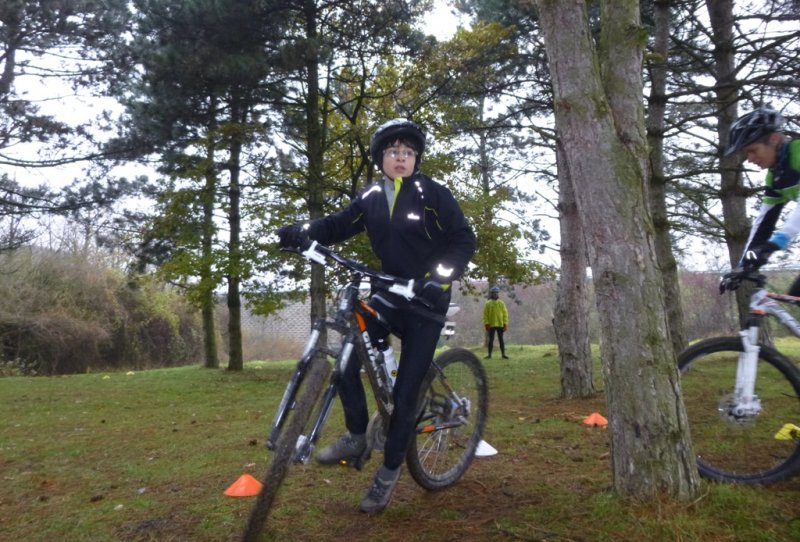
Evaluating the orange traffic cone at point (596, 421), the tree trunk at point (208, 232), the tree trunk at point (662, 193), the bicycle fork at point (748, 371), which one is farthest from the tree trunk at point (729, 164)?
the tree trunk at point (208, 232)

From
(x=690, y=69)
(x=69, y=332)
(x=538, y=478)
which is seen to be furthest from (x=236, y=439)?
(x=69, y=332)

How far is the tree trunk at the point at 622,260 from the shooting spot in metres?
3.36

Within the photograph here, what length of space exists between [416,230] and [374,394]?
0.99 metres

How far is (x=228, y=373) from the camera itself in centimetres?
1866

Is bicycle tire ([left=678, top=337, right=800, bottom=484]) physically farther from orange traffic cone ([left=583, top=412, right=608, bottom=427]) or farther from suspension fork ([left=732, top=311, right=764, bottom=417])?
orange traffic cone ([left=583, top=412, right=608, bottom=427])

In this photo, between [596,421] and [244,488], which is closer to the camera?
[244,488]

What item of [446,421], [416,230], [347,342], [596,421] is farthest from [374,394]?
[596,421]

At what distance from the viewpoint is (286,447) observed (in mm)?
3018

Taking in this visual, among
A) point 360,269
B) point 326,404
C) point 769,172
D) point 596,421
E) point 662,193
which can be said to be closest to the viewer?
point 326,404

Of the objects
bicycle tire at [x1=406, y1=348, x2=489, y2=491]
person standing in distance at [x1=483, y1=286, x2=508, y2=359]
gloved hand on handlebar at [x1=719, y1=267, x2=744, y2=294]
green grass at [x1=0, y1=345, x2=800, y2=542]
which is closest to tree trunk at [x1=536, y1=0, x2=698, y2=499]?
green grass at [x1=0, y1=345, x2=800, y2=542]

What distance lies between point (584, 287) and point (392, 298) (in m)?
5.99

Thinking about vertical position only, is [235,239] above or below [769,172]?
above

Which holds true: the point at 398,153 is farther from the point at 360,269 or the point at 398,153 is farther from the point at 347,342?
the point at 347,342

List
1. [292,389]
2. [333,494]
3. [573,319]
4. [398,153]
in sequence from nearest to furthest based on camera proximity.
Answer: [292,389], [398,153], [333,494], [573,319]
